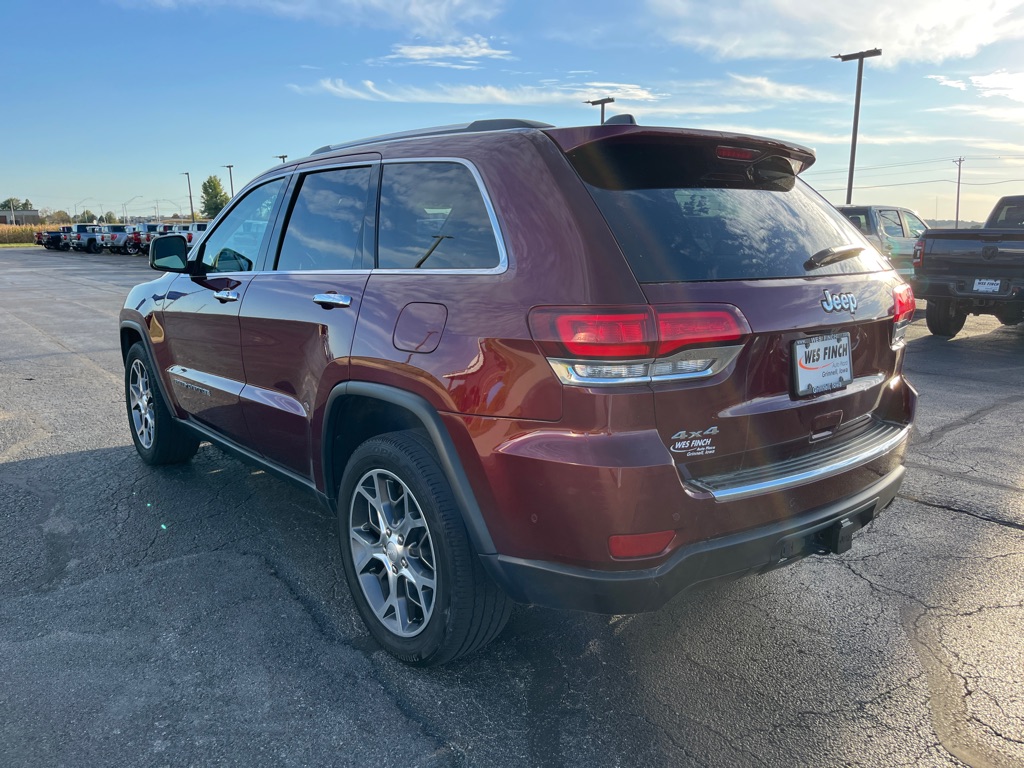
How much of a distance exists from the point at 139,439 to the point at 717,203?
408 cm

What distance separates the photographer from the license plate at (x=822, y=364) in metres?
2.46

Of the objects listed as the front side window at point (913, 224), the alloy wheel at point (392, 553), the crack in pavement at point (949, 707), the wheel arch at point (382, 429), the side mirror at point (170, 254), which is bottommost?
the crack in pavement at point (949, 707)

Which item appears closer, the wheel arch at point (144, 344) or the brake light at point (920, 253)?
the wheel arch at point (144, 344)

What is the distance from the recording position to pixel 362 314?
2.82 metres

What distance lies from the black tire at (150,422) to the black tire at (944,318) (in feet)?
31.2

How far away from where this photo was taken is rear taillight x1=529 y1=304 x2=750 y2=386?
2.14 m

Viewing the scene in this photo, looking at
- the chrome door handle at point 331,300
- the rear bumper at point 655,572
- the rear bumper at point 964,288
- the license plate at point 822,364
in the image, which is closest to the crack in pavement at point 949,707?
the rear bumper at point 655,572

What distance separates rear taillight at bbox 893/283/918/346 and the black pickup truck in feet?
24.3

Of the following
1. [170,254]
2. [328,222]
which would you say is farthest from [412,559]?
[170,254]

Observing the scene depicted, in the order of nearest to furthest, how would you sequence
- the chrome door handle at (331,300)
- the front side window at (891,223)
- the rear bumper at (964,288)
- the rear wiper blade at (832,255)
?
the rear wiper blade at (832,255)
the chrome door handle at (331,300)
the rear bumper at (964,288)
the front side window at (891,223)

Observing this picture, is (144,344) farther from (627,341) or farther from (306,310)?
(627,341)

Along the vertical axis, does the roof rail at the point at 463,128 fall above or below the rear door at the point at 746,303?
above

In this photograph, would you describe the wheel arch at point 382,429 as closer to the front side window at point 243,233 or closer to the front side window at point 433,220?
the front side window at point 433,220

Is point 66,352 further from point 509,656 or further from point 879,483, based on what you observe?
point 879,483
